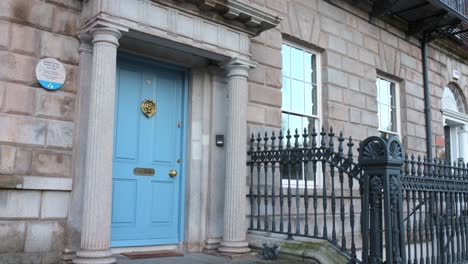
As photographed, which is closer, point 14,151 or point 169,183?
point 14,151

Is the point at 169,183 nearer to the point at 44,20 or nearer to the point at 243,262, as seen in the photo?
the point at 243,262

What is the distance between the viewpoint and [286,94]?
8.35 meters

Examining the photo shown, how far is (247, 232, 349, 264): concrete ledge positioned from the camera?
5.79m

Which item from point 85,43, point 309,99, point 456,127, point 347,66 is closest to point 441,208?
point 309,99

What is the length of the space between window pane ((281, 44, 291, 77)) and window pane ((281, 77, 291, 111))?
4.5 inches

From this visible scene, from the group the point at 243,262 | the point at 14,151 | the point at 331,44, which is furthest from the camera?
the point at 331,44

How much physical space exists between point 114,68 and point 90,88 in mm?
489

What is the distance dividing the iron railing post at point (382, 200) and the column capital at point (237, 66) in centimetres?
209

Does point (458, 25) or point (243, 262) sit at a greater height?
point (458, 25)

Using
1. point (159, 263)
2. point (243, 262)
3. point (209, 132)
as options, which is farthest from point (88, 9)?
point (243, 262)

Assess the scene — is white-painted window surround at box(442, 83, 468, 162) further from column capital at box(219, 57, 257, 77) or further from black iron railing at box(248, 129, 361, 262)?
column capital at box(219, 57, 257, 77)

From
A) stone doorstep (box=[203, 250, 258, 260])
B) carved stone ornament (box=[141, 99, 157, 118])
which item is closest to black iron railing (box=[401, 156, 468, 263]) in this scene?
Answer: stone doorstep (box=[203, 250, 258, 260])

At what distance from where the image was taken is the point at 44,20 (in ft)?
17.6

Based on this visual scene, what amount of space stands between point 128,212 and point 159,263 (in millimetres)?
902
